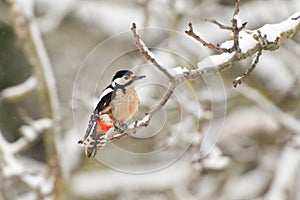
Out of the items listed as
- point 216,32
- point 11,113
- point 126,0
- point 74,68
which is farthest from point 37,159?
point 216,32

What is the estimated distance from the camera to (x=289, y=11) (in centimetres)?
430

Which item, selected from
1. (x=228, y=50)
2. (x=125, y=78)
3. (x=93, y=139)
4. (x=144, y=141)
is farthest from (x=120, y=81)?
(x=144, y=141)

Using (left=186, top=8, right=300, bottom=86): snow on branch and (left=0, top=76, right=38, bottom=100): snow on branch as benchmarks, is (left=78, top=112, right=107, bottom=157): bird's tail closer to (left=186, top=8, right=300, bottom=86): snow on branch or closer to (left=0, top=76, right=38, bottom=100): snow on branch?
(left=186, top=8, right=300, bottom=86): snow on branch

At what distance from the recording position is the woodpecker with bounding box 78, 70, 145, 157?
3.78ft

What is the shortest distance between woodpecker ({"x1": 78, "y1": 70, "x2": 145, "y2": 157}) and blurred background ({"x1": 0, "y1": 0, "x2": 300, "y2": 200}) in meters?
1.74

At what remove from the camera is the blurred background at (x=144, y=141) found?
11.9ft

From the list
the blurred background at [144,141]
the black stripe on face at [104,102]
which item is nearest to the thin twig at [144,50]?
the black stripe on face at [104,102]

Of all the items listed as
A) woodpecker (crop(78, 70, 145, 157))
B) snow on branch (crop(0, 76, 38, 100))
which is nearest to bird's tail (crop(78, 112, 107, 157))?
woodpecker (crop(78, 70, 145, 157))

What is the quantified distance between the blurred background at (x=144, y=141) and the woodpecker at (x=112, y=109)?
1.74 metres

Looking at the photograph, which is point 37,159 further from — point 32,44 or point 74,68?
point 32,44

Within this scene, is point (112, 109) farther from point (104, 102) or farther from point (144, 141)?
point (144, 141)

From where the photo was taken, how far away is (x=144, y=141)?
3.32 metres

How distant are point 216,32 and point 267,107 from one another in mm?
757

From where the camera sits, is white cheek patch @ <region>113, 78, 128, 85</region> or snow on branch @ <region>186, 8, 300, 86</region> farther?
snow on branch @ <region>186, 8, 300, 86</region>
